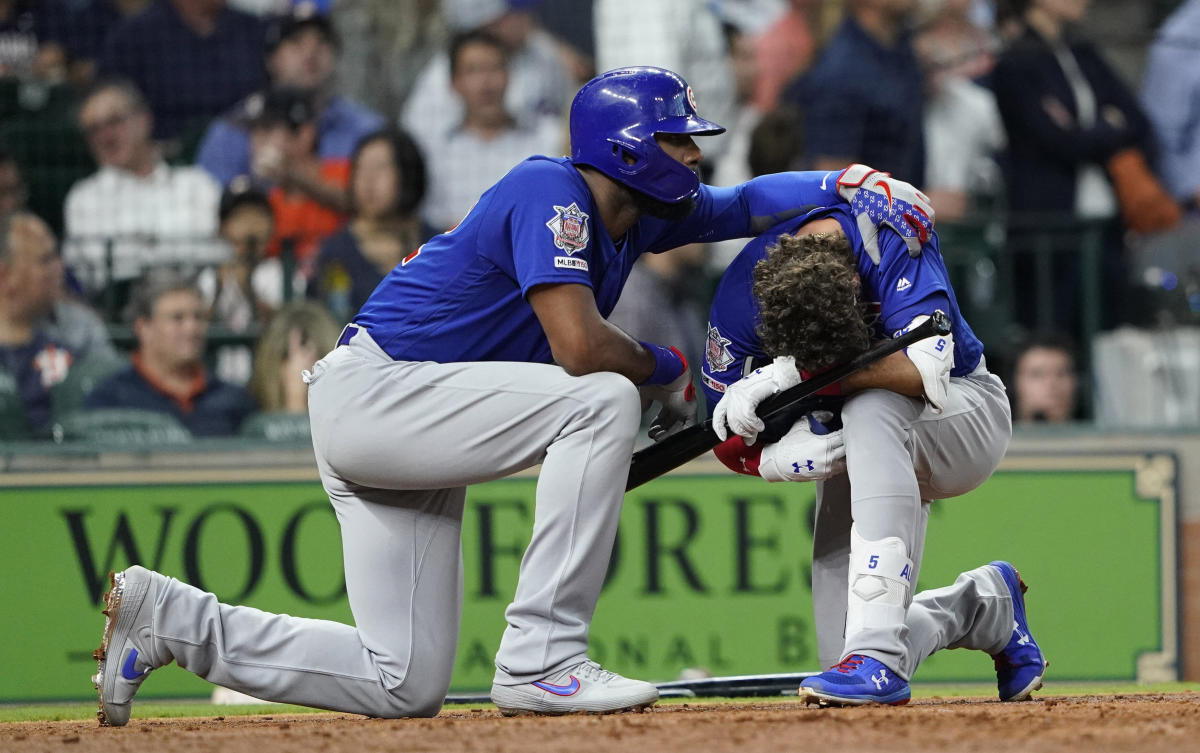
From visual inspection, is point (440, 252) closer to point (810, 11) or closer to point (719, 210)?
point (719, 210)

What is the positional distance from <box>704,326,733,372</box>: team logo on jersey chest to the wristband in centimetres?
14

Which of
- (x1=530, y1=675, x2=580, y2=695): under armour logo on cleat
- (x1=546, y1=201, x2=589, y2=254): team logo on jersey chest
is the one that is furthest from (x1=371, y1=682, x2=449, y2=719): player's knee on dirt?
(x1=546, y1=201, x2=589, y2=254): team logo on jersey chest

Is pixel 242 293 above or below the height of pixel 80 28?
below

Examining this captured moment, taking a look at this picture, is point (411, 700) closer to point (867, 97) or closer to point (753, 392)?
point (753, 392)

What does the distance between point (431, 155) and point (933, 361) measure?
15.3 feet

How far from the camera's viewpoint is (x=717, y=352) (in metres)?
3.93

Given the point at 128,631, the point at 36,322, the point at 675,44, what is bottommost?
the point at 128,631

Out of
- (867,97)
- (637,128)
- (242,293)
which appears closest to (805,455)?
(637,128)

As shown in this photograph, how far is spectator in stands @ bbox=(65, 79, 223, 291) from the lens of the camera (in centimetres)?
750

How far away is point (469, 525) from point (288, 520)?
712 mm

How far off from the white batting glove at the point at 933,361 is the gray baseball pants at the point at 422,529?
66cm

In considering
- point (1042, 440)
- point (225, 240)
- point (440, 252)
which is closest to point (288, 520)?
point (225, 240)

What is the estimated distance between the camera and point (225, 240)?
6.89 m

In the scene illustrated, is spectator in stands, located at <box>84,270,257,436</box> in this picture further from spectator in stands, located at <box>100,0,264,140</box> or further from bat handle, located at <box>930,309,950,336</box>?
bat handle, located at <box>930,309,950,336</box>
